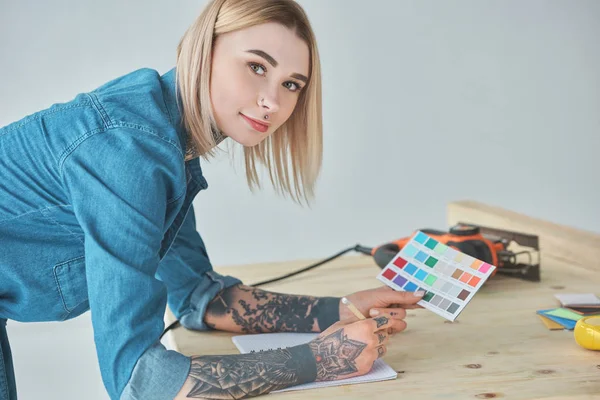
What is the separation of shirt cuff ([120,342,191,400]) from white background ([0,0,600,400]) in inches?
94.8

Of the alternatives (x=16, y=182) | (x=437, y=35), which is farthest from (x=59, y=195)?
(x=437, y=35)

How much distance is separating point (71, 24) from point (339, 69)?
1.22 m

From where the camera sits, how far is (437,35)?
11.8 feet

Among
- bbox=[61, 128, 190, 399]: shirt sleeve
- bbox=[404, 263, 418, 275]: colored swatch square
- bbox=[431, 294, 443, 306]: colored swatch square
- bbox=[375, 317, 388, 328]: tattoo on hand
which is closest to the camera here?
bbox=[61, 128, 190, 399]: shirt sleeve

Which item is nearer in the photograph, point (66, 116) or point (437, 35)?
point (66, 116)

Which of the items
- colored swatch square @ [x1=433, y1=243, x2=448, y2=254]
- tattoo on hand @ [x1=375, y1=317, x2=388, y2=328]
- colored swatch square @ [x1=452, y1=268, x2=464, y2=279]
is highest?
colored swatch square @ [x1=433, y1=243, x2=448, y2=254]

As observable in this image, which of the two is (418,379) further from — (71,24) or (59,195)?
(71,24)

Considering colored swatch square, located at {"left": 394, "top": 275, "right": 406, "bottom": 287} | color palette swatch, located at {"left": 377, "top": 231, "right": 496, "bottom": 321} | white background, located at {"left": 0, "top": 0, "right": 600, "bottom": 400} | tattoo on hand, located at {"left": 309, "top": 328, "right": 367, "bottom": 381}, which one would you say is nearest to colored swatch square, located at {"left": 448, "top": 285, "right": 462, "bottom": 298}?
color palette swatch, located at {"left": 377, "top": 231, "right": 496, "bottom": 321}

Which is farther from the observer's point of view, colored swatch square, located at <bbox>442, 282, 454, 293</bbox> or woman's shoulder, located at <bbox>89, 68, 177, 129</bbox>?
colored swatch square, located at <bbox>442, 282, 454, 293</bbox>

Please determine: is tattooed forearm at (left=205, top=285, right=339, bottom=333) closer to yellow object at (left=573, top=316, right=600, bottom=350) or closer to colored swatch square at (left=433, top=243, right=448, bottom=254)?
colored swatch square at (left=433, top=243, right=448, bottom=254)

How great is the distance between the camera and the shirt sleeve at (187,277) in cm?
139

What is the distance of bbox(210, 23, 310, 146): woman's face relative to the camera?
115 centimetres

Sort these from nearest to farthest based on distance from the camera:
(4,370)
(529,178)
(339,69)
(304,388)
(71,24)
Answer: (304,388) < (4,370) < (71,24) < (339,69) < (529,178)

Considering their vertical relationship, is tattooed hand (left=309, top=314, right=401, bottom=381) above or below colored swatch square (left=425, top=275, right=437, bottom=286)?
below
